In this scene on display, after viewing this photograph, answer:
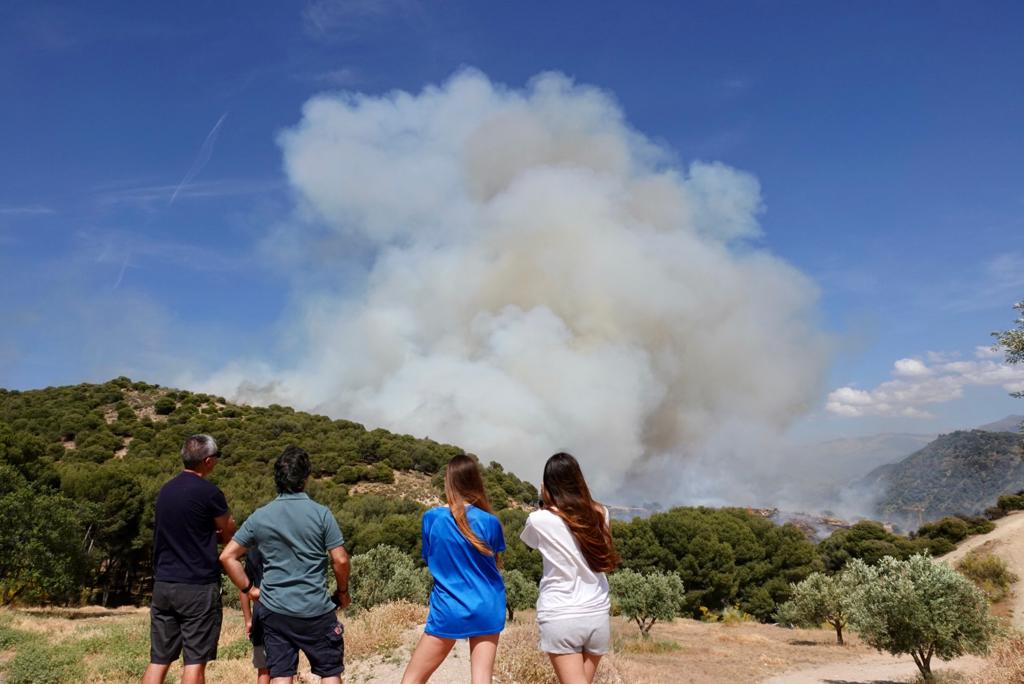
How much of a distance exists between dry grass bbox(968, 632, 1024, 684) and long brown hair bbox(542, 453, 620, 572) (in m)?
7.57

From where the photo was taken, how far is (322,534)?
3.79 m

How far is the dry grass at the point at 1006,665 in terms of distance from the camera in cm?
794

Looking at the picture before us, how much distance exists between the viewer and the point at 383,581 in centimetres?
1418

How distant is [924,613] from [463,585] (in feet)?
36.7

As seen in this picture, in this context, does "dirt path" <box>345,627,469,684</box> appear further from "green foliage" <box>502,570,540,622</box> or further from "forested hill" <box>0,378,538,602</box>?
"forested hill" <box>0,378,538,602</box>

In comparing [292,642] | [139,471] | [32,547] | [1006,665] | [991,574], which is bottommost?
[1006,665]

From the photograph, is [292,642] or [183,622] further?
[183,622]

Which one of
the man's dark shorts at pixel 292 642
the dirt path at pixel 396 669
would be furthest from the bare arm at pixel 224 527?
the dirt path at pixel 396 669

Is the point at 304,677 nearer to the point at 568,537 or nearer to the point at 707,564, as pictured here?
the point at 568,537

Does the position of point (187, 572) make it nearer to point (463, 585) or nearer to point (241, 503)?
point (463, 585)

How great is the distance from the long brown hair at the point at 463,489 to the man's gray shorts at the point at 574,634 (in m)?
0.52

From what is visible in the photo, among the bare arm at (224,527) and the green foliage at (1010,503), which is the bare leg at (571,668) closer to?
the bare arm at (224,527)

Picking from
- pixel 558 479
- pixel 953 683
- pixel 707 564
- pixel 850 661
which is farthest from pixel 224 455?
pixel 558 479

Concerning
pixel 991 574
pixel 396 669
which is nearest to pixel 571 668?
pixel 396 669
